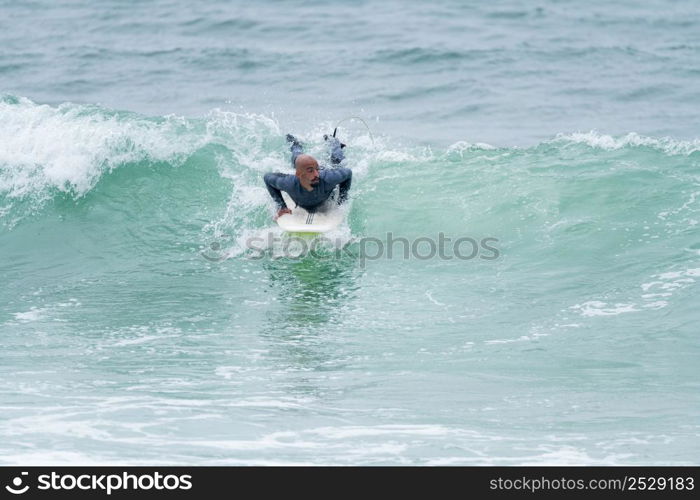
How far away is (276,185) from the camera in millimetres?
11320

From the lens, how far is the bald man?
35.7 feet

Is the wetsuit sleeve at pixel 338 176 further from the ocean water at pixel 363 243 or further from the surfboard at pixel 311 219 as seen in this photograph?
the ocean water at pixel 363 243

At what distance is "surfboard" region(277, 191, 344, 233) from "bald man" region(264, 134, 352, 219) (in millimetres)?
75

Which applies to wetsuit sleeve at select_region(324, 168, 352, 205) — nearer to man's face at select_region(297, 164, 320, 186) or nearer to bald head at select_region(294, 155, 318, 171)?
man's face at select_region(297, 164, 320, 186)

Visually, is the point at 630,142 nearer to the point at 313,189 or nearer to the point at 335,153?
the point at 335,153

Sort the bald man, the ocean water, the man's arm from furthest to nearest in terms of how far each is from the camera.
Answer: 1. the man's arm
2. the bald man
3. the ocean water

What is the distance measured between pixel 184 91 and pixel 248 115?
9.03ft

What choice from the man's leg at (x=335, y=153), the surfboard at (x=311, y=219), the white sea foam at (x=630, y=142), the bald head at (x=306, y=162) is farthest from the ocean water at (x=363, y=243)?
the bald head at (x=306, y=162)

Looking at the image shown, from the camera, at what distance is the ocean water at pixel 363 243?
285 inches

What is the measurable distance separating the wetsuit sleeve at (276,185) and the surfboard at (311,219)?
0.16 metres

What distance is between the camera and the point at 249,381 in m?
8.15

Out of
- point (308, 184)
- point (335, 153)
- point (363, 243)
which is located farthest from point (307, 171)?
point (363, 243)

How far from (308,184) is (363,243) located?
4.74 ft

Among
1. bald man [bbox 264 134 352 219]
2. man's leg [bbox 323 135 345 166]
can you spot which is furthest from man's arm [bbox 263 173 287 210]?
man's leg [bbox 323 135 345 166]
